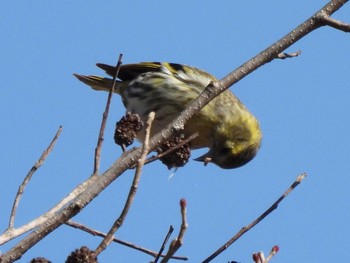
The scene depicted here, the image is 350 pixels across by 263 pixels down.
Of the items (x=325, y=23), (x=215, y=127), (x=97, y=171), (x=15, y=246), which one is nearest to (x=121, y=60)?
(x=97, y=171)

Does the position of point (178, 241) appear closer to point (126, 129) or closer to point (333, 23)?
point (126, 129)

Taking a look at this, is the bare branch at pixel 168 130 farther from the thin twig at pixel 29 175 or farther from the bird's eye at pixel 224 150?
the bird's eye at pixel 224 150

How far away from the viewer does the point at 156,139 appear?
8.55 ft

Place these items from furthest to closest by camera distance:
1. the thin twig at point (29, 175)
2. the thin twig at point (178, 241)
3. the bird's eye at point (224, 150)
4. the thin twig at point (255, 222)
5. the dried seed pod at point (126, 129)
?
1. the bird's eye at point (224, 150)
2. the dried seed pod at point (126, 129)
3. the thin twig at point (29, 175)
4. the thin twig at point (255, 222)
5. the thin twig at point (178, 241)

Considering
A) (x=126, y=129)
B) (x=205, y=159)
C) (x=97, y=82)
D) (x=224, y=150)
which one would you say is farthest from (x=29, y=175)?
(x=97, y=82)

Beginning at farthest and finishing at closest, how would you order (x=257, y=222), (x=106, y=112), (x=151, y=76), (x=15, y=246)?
(x=151, y=76) → (x=106, y=112) → (x=257, y=222) → (x=15, y=246)

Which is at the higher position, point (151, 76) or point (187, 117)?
point (151, 76)

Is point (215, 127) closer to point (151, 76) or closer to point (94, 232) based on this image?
point (151, 76)

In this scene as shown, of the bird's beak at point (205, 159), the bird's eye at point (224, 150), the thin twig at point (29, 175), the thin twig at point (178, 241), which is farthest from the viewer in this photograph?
the bird's eye at point (224, 150)

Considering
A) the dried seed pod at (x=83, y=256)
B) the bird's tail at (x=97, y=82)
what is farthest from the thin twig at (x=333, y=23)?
A: the bird's tail at (x=97, y=82)

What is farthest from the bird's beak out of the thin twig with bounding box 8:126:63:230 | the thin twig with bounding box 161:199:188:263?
the thin twig with bounding box 161:199:188:263

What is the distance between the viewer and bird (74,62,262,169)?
6.14 meters

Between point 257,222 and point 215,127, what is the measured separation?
380cm

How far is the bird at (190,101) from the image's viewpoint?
242 inches
